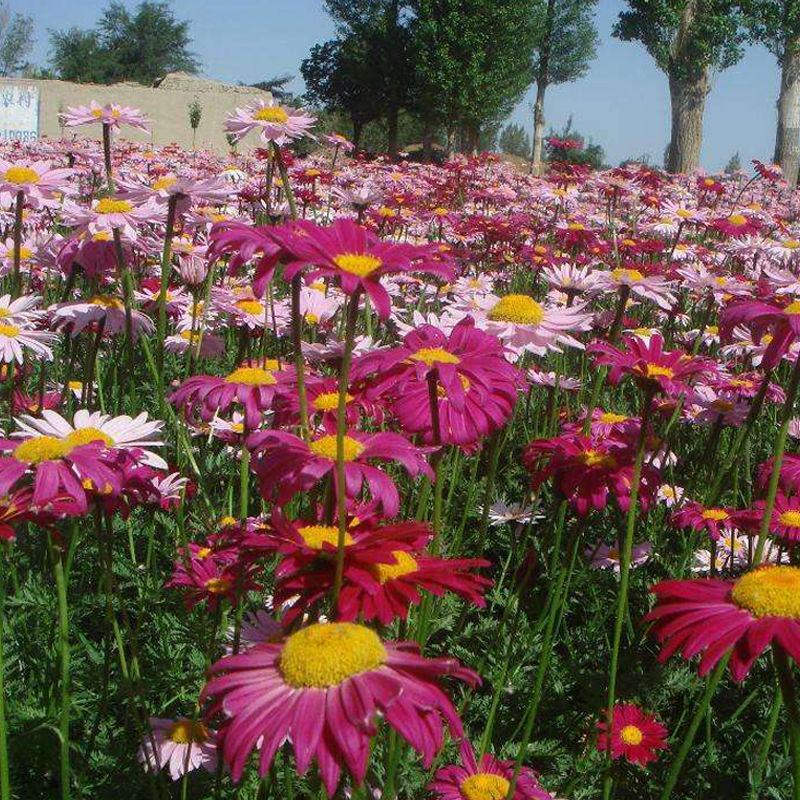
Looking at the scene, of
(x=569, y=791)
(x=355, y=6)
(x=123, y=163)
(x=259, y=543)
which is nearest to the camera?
(x=259, y=543)

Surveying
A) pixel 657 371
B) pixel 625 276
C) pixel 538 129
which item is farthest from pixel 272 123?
pixel 538 129

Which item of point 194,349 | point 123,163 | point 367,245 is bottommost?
point 194,349

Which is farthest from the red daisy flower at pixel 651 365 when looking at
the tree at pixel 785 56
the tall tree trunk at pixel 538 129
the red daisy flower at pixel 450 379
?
the tall tree trunk at pixel 538 129

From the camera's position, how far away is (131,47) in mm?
50844

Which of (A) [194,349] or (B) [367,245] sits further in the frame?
(A) [194,349]

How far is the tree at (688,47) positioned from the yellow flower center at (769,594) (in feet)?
63.6

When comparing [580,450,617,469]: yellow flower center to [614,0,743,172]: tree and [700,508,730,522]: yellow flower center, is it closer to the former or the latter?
[700,508,730,522]: yellow flower center

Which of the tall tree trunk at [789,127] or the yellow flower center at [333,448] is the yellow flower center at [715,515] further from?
the tall tree trunk at [789,127]

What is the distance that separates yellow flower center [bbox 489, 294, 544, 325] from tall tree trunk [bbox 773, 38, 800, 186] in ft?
57.7

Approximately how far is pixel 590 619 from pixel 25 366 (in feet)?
6.75

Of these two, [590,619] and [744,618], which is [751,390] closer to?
[590,619]

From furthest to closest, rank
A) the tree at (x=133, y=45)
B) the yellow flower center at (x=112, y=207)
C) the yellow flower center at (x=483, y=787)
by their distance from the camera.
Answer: the tree at (x=133, y=45)
the yellow flower center at (x=112, y=207)
the yellow flower center at (x=483, y=787)

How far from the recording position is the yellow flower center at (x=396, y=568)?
1.17m

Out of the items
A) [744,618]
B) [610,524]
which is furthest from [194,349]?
[744,618]
